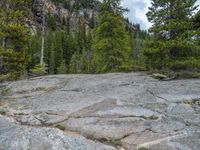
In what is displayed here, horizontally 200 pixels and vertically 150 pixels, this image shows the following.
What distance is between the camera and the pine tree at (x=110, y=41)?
27.3 m

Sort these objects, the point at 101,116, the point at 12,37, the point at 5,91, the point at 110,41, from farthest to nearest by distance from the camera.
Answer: the point at 110,41 < the point at 12,37 < the point at 5,91 < the point at 101,116

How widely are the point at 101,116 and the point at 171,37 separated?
581 inches

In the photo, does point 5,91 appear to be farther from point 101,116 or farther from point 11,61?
point 11,61

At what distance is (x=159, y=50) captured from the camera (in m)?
20.2

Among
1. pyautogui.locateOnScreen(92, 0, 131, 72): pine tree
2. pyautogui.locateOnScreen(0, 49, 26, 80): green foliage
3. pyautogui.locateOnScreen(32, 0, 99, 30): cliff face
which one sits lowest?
pyautogui.locateOnScreen(0, 49, 26, 80): green foliage

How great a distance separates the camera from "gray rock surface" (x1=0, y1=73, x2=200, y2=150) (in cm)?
621

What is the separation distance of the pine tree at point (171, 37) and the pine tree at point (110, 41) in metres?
6.18

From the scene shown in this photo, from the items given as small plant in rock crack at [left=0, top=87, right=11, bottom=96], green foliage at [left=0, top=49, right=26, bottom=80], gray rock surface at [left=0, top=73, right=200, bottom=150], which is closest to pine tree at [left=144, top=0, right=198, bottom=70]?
green foliage at [left=0, top=49, right=26, bottom=80]

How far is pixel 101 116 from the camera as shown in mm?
7402

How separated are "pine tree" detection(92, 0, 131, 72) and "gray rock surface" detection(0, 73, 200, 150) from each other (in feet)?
54.7

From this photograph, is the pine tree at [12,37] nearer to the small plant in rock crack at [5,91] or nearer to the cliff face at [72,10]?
the small plant in rock crack at [5,91]

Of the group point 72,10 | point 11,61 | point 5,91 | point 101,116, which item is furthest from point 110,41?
point 72,10

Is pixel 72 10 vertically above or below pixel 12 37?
above

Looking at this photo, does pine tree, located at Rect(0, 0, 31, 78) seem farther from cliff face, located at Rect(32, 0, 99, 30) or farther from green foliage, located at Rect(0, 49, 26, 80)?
cliff face, located at Rect(32, 0, 99, 30)
